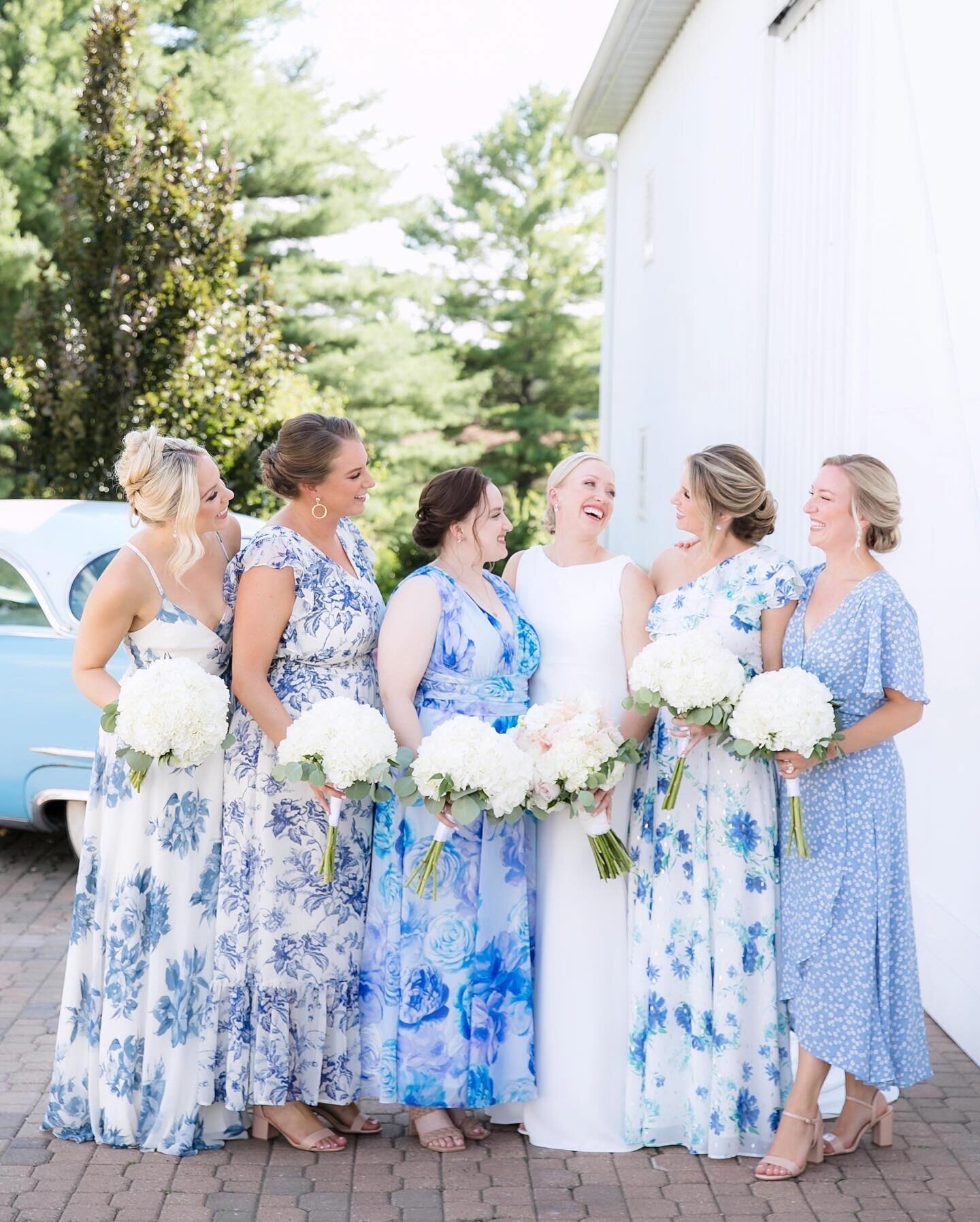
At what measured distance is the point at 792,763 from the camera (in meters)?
4.39

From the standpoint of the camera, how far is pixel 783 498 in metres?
8.41

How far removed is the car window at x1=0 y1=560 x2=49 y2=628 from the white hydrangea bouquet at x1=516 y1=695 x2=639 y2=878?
4094mm

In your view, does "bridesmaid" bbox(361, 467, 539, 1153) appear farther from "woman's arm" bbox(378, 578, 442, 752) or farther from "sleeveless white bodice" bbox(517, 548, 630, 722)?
"sleeveless white bodice" bbox(517, 548, 630, 722)

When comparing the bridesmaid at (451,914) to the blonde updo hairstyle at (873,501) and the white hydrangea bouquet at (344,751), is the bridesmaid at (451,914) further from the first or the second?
the blonde updo hairstyle at (873,501)

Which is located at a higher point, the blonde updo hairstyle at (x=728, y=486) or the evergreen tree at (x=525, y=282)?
the evergreen tree at (x=525, y=282)

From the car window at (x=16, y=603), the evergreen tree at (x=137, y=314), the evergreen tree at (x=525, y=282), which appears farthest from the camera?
the evergreen tree at (x=525, y=282)

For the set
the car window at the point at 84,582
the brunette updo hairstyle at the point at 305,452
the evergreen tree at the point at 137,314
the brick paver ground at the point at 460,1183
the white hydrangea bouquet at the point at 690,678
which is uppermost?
the evergreen tree at the point at 137,314

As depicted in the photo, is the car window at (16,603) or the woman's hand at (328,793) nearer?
the woman's hand at (328,793)

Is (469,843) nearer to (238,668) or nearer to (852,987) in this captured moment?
(238,668)

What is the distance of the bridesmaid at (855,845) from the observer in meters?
4.53

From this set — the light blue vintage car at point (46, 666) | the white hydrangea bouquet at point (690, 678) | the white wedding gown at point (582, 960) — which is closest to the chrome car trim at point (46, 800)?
the light blue vintage car at point (46, 666)

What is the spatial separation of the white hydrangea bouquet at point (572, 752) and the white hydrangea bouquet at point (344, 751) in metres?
0.41

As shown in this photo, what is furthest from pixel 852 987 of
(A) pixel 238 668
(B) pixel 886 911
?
(A) pixel 238 668

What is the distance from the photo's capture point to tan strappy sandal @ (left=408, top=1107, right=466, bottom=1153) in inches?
186
